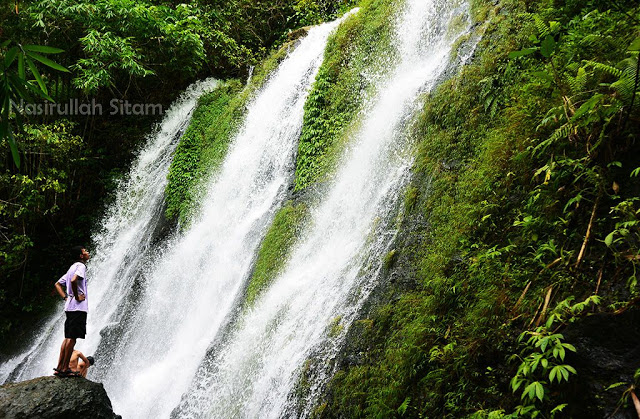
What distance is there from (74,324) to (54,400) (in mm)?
1086

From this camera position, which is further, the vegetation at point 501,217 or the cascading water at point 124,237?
the cascading water at point 124,237

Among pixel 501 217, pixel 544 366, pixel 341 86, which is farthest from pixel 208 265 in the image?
pixel 544 366

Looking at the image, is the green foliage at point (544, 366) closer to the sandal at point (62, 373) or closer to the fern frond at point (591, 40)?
the fern frond at point (591, 40)

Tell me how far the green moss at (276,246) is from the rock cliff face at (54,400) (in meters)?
2.21

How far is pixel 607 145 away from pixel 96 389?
6.22m

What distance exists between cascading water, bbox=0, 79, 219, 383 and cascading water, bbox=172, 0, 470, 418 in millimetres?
4014

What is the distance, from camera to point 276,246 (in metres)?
6.73

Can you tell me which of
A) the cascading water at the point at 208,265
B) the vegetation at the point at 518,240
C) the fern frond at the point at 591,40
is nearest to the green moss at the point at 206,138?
the cascading water at the point at 208,265

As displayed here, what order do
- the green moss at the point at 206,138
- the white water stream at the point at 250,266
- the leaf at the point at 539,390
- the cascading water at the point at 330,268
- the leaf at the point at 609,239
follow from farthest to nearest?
the green moss at the point at 206,138
the white water stream at the point at 250,266
the cascading water at the point at 330,268
the leaf at the point at 609,239
the leaf at the point at 539,390

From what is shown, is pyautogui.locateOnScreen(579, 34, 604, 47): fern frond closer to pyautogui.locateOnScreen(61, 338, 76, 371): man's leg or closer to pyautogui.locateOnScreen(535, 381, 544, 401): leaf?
pyautogui.locateOnScreen(535, 381, 544, 401): leaf

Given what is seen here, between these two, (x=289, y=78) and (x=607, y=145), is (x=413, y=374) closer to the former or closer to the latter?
(x=607, y=145)

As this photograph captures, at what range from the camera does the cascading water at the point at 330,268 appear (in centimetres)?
486

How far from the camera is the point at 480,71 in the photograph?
5168 mm

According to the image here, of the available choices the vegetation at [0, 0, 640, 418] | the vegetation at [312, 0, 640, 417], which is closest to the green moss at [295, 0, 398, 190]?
the vegetation at [0, 0, 640, 418]
